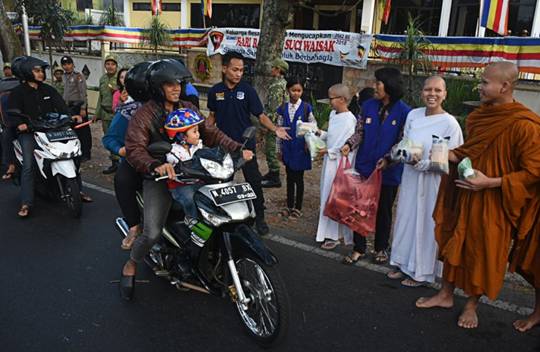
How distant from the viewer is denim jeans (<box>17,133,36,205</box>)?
553 cm

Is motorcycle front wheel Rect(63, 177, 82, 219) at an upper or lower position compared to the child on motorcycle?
lower

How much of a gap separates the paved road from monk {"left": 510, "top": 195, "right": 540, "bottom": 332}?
86 mm

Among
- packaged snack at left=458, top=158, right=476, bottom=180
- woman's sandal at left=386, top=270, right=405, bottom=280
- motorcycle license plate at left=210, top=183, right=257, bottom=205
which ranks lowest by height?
→ woman's sandal at left=386, top=270, right=405, bottom=280

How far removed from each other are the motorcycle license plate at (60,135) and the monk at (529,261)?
4889mm

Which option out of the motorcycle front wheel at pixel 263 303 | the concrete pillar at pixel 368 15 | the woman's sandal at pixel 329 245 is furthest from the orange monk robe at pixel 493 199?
the concrete pillar at pixel 368 15

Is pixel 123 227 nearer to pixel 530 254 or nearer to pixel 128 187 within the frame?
pixel 128 187

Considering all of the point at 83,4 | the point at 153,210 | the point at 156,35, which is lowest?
the point at 153,210

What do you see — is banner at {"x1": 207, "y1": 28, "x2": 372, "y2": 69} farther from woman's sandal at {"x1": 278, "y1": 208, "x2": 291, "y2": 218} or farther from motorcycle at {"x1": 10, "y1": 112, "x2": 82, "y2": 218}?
motorcycle at {"x1": 10, "y1": 112, "x2": 82, "y2": 218}

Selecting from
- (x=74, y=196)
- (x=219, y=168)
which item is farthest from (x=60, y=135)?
(x=219, y=168)

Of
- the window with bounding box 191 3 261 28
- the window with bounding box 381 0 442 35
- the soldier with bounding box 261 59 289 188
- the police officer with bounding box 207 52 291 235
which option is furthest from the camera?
the window with bounding box 191 3 261 28

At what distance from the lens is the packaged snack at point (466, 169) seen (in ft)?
10.2

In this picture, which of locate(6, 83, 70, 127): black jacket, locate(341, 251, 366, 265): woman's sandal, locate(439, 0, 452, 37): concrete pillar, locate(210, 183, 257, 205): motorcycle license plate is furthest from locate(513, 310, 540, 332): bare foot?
locate(439, 0, 452, 37): concrete pillar

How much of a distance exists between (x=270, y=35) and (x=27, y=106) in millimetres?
4344

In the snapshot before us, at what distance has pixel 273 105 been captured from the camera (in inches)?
313
